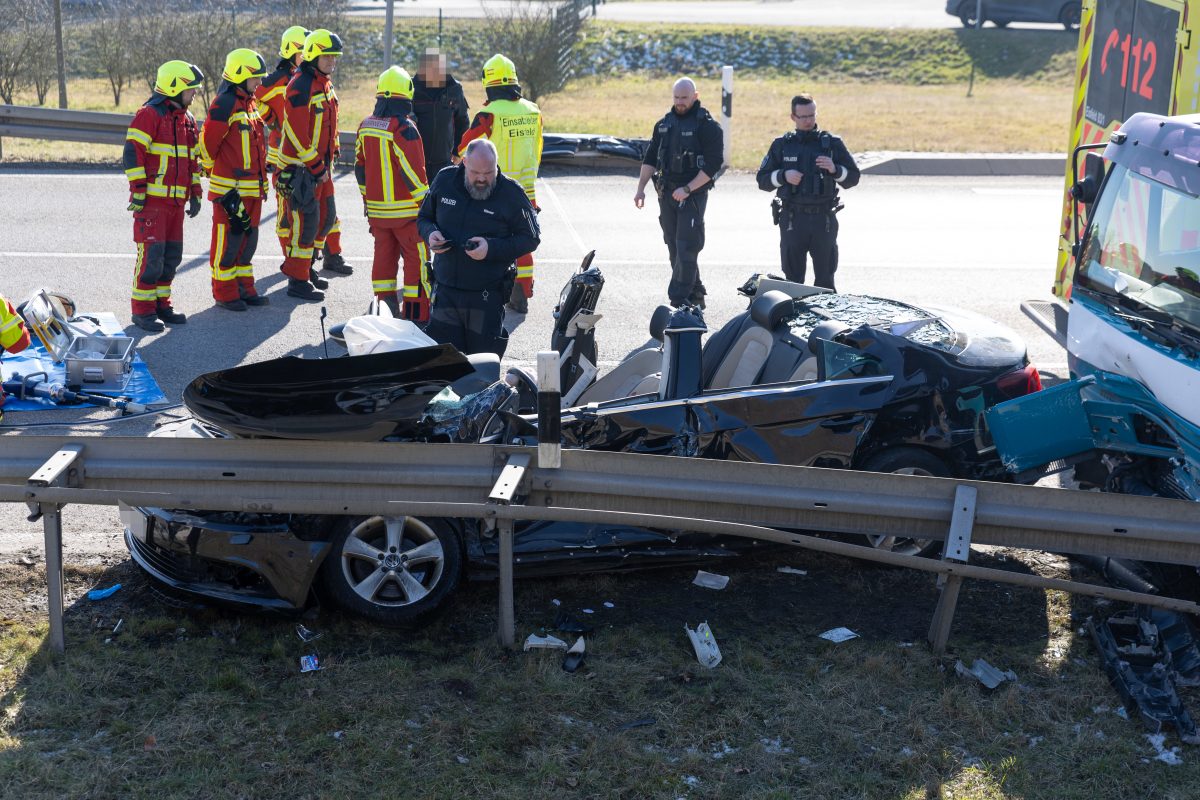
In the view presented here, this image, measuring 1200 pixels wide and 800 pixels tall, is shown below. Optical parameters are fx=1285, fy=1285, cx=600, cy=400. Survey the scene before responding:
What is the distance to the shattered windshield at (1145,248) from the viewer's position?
6.06 meters

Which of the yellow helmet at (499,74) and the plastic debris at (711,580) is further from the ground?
the yellow helmet at (499,74)

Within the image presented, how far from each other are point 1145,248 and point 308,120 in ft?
22.7

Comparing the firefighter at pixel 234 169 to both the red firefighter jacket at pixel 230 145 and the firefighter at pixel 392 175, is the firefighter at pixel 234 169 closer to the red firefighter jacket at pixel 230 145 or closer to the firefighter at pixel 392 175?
the red firefighter jacket at pixel 230 145

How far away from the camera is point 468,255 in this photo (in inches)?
311

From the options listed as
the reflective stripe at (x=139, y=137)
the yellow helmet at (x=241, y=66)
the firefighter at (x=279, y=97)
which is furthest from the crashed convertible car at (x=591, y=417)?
the firefighter at (x=279, y=97)

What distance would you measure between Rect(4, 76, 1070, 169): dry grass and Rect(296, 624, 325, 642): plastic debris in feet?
41.7

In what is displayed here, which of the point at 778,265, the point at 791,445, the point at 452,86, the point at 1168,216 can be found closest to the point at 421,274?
the point at 452,86

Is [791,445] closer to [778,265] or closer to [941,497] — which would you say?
[941,497]

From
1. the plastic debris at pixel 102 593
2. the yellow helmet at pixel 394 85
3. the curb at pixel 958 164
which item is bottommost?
the plastic debris at pixel 102 593

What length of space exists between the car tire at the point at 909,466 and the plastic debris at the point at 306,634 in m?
2.64

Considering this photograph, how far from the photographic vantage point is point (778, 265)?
12.5m

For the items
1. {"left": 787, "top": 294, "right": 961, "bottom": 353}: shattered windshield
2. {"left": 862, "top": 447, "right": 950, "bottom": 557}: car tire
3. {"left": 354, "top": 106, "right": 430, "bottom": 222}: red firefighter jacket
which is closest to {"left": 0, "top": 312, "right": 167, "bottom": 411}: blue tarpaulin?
{"left": 354, "top": 106, "right": 430, "bottom": 222}: red firefighter jacket

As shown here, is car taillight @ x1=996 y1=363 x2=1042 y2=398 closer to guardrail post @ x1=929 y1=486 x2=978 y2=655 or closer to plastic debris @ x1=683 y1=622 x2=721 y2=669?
guardrail post @ x1=929 y1=486 x2=978 y2=655

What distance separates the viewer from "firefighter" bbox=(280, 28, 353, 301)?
10711 mm
